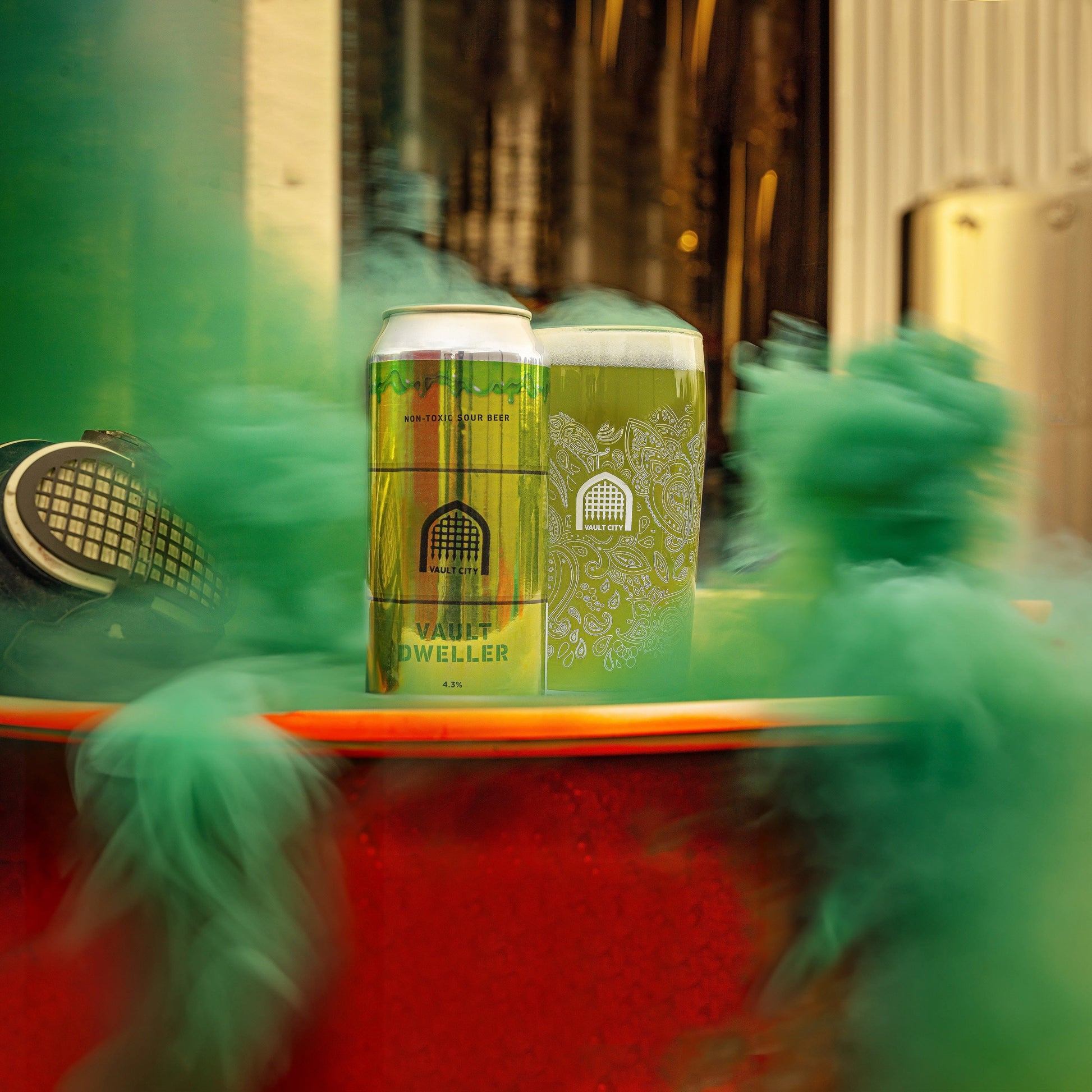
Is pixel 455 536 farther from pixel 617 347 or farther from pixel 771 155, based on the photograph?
pixel 771 155

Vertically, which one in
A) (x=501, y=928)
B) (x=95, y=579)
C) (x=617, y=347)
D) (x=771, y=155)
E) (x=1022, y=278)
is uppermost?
(x=771, y=155)

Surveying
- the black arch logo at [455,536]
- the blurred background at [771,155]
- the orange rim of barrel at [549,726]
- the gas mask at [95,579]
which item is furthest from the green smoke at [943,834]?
the blurred background at [771,155]

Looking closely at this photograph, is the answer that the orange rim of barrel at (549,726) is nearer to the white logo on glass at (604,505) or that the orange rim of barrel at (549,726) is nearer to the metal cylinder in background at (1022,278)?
the white logo on glass at (604,505)

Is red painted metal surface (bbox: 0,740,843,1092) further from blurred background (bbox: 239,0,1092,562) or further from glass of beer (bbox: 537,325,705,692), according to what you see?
blurred background (bbox: 239,0,1092,562)

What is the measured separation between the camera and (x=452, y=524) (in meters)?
0.44

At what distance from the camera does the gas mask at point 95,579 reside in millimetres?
450

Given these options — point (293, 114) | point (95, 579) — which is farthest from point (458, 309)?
point (293, 114)

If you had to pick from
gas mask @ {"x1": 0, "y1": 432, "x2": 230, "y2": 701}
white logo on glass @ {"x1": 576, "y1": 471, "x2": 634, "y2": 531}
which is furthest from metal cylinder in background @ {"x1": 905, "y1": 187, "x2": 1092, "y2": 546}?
gas mask @ {"x1": 0, "y1": 432, "x2": 230, "y2": 701}

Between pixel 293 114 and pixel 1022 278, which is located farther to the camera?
pixel 1022 278

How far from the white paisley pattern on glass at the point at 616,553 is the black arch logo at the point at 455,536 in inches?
2.3

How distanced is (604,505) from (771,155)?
1.37 metres

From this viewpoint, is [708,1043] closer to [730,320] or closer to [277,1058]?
[277,1058]

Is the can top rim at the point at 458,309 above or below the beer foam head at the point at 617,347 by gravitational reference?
above

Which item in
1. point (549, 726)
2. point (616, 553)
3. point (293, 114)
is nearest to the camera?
point (549, 726)
